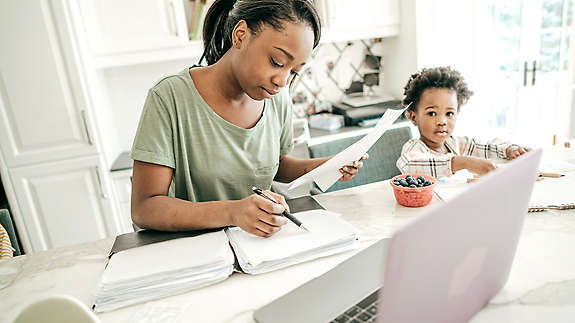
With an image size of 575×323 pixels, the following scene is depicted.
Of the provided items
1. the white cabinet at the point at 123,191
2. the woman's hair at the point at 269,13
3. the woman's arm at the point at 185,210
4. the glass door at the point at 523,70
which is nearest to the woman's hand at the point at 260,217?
the woman's arm at the point at 185,210

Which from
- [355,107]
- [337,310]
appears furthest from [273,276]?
[355,107]

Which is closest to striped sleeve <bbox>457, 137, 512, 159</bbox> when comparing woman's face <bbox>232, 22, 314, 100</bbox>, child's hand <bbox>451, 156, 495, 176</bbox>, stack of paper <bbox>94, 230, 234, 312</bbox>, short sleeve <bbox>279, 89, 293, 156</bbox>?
child's hand <bbox>451, 156, 495, 176</bbox>

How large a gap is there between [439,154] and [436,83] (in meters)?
0.26

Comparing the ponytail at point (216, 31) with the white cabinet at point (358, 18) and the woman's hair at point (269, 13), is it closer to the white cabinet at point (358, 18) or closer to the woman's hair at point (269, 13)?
the woman's hair at point (269, 13)

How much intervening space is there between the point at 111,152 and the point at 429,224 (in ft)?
7.62

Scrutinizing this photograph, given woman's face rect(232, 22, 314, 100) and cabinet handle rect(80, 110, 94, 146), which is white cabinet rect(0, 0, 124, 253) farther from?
woman's face rect(232, 22, 314, 100)

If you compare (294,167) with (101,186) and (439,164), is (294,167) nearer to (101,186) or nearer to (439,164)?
(439,164)

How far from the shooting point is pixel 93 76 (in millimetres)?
2219

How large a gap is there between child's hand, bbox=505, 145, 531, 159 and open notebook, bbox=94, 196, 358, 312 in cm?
77

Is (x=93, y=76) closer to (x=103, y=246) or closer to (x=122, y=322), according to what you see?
(x=103, y=246)

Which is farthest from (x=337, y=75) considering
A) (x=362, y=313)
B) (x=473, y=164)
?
(x=362, y=313)

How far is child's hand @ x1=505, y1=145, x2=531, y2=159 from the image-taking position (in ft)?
4.33

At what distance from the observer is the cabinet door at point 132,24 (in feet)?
7.02

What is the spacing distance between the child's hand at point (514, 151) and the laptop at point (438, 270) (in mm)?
827
